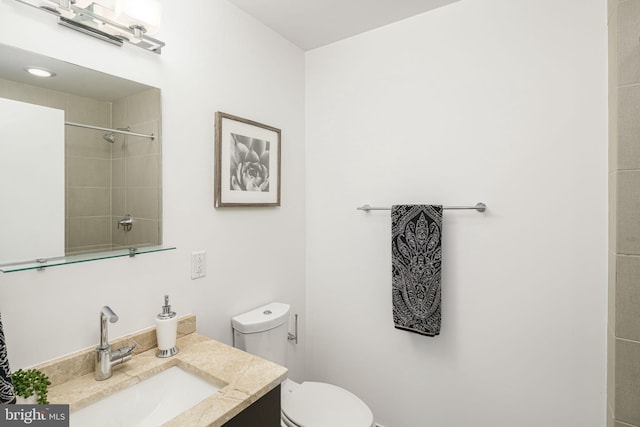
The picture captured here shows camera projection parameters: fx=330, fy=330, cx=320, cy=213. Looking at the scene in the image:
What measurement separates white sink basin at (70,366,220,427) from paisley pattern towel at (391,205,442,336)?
38.5 inches

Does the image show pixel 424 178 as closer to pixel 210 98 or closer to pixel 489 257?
pixel 489 257

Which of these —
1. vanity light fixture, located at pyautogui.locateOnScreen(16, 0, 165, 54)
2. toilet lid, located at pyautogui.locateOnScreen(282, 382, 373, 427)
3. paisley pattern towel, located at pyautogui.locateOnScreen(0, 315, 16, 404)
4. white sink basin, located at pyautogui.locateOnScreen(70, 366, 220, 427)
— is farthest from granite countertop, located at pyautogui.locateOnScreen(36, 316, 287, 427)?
vanity light fixture, located at pyautogui.locateOnScreen(16, 0, 165, 54)

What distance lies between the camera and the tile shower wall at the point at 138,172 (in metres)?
1.21

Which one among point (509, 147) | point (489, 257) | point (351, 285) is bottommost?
point (351, 285)

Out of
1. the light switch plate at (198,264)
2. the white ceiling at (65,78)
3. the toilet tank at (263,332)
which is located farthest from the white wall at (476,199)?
the white ceiling at (65,78)

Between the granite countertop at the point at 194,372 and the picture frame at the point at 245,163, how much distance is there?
652 mm

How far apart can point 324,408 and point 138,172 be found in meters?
1.28

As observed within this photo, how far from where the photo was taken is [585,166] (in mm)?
1351

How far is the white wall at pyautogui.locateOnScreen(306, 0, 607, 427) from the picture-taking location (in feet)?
4.47

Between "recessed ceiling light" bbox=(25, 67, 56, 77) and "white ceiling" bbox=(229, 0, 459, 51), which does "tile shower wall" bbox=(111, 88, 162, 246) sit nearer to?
"recessed ceiling light" bbox=(25, 67, 56, 77)

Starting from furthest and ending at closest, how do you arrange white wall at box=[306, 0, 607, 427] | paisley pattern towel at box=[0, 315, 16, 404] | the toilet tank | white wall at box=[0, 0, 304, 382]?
the toilet tank → white wall at box=[306, 0, 607, 427] → white wall at box=[0, 0, 304, 382] → paisley pattern towel at box=[0, 315, 16, 404]

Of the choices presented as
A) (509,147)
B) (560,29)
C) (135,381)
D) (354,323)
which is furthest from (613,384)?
(135,381)

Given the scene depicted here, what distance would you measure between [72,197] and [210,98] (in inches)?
28.5
